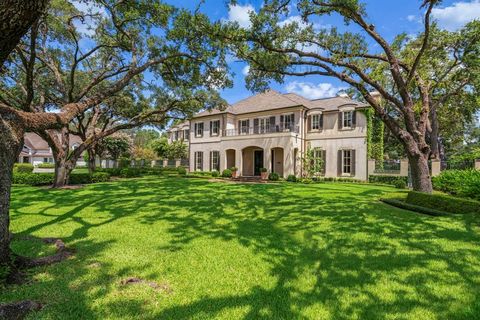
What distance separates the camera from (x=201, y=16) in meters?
10.1

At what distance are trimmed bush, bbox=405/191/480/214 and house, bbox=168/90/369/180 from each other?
11.9 meters

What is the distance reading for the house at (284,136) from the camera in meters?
21.7

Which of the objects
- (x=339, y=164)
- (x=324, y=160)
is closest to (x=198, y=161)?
(x=324, y=160)

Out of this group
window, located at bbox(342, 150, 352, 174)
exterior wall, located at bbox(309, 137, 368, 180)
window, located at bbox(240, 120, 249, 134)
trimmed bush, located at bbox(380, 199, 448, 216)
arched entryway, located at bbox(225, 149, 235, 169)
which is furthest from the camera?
arched entryway, located at bbox(225, 149, 235, 169)

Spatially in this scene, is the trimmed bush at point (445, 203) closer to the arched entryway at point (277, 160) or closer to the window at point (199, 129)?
the arched entryway at point (277, 160)

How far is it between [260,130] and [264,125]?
0.61 m

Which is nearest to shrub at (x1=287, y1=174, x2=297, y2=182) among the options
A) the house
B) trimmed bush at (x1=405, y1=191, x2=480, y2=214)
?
the house

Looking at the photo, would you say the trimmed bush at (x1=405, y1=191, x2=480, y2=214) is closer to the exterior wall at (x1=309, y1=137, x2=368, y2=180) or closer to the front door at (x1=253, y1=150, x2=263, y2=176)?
the exterior wall at (x1=309, y1=137, x2=368, y2=180)

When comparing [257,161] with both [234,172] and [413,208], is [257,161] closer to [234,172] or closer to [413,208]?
[234,172]

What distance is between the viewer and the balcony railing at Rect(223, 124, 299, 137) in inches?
922

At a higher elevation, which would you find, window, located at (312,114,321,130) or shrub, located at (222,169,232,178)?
window, located at (312,114,321,130)

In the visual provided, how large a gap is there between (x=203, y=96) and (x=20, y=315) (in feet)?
57.7

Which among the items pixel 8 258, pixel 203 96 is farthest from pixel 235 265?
pixel 203 96

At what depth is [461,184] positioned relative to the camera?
36.8ft
